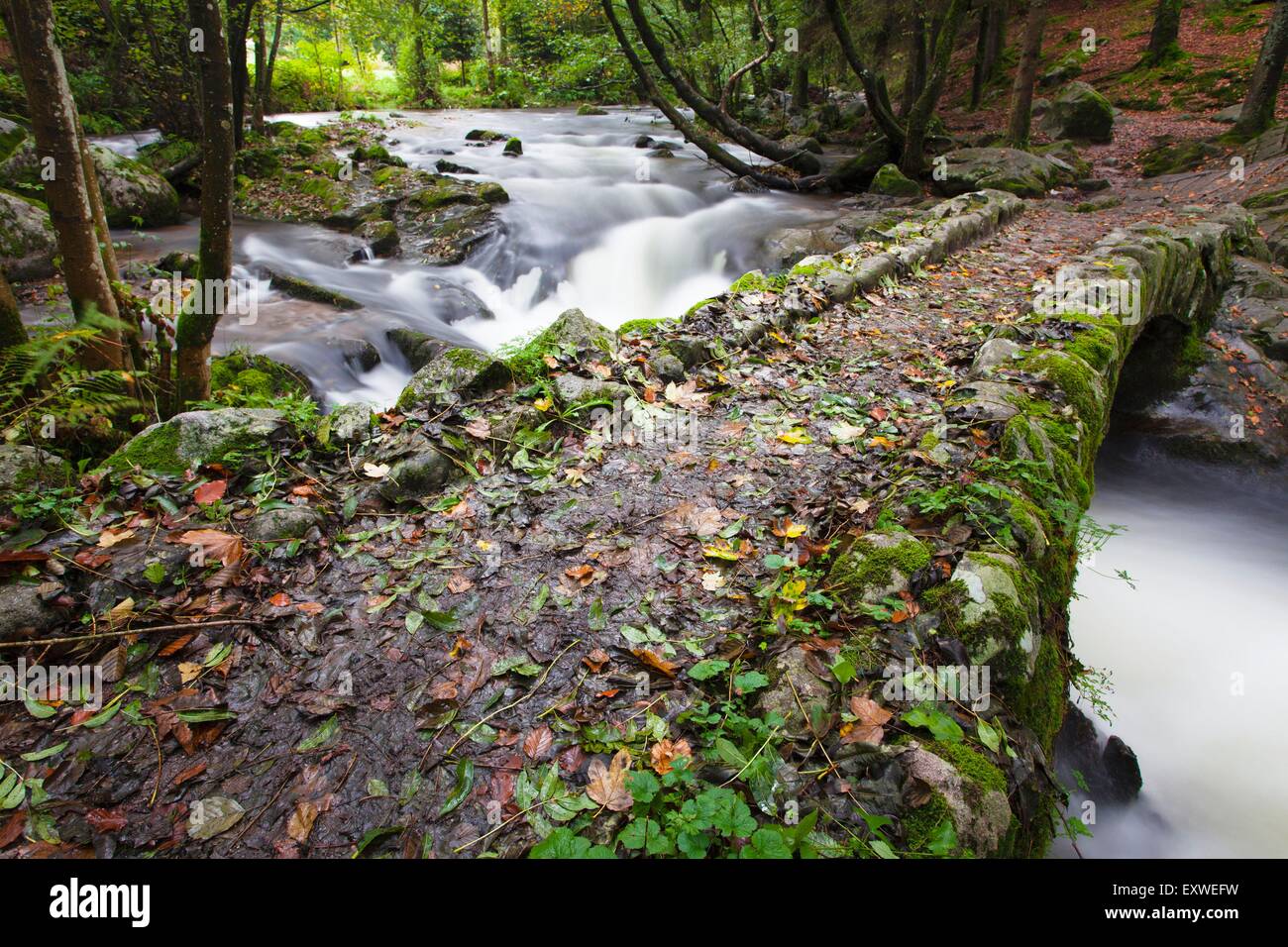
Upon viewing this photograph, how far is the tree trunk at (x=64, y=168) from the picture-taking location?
3525mm

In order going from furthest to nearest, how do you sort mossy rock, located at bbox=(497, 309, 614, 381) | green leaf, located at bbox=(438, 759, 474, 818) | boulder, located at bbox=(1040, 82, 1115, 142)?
boulder, located at bbox=(1040, 82, 1115, 142), mossy rock, located at bbox=(497, 309, 614, 381), green leaf, located at bbox=(438, 759, 474, 818)

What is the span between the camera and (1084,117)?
51.5ft

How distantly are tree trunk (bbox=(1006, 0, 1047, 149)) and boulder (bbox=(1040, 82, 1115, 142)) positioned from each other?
376 cm

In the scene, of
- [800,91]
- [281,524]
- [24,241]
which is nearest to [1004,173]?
[800,91]

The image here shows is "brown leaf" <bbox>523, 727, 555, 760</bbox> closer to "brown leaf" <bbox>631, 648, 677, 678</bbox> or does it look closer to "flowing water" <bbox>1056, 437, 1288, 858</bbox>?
"brown leaf" <bbox>631, 648, 677, 678</bbox>

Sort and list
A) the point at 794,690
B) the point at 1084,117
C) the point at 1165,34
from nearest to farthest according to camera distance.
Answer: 1. the point at 794,690
2. the point at 1084,117
3. the point at 1165,34

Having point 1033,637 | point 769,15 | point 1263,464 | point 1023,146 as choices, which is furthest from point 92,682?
point 769,15

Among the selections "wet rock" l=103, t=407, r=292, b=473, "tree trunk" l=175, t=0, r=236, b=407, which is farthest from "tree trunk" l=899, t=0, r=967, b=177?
"wet rock" l=103, t=407, r=292, b=473

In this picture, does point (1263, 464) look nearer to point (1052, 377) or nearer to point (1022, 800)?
point (1052, 377)

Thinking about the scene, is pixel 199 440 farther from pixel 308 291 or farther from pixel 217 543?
pixel 308 291

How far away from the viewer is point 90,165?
4.27 metres

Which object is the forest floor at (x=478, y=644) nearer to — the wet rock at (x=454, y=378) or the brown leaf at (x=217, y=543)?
the brown leaf at (x=217, y=543)

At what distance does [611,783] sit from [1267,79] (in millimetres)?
18490

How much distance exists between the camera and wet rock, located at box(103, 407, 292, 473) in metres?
3.49
